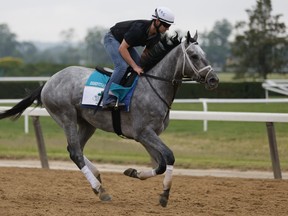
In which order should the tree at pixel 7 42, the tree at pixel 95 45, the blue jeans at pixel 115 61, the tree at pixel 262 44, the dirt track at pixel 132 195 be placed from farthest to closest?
the tree at pixel 7 42, the tree at pixel 95 45, the tree at pixel 262 44, the blue jeans at pixel 115 61, the dirt track at pixel 132 195

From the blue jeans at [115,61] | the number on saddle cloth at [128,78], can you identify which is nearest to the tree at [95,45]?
the blue jeans at [115,61]

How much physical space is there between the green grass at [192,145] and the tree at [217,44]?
3258cm

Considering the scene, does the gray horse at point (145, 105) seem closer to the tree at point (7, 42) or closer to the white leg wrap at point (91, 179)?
the white leg wrap at point (91, 179)

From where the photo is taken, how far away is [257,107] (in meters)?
19.3

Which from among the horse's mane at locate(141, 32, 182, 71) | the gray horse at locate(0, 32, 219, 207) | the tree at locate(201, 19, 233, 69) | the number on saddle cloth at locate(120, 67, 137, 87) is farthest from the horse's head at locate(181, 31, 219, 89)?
the tree at locate(201, 19, 233, 69)

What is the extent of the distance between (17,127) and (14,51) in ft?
189

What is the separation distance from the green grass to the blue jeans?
4031 mm

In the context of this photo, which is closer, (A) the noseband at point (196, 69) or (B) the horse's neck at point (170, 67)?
(A) the noseband at point (196, 69)

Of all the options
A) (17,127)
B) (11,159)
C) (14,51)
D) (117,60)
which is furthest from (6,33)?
(117,60)

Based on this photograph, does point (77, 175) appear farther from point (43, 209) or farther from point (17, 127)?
point (17, 127)

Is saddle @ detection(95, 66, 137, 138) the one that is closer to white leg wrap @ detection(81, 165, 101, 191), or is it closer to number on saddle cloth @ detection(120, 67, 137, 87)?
number on saddle cloth @ detection(120, 67, 137, 87)

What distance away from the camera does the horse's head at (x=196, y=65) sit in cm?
820

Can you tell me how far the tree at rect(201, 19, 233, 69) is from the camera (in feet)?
187

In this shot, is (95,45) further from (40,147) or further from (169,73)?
(169,73)
